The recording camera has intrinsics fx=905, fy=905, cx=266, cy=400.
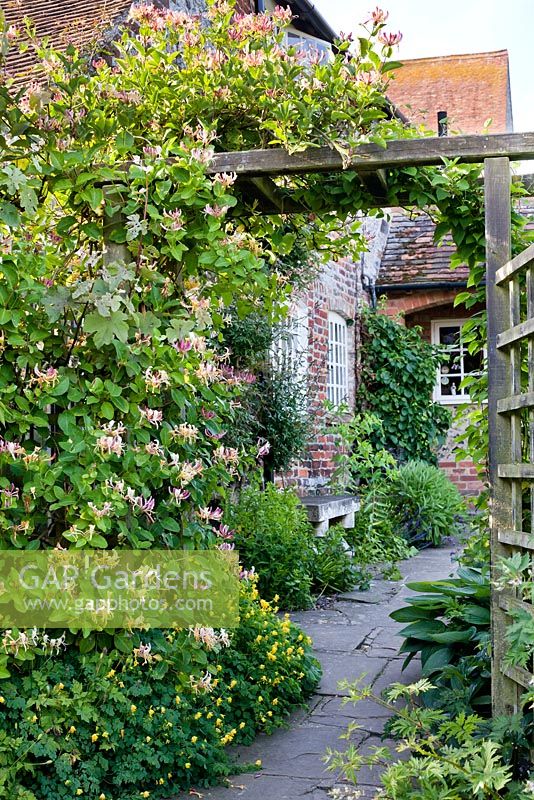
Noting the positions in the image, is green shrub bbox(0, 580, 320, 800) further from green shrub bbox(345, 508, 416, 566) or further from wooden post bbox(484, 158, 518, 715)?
green shrub bbox(345, 508, 416, 566)

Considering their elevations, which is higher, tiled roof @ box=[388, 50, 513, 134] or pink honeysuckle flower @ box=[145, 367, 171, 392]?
tiled roof @ box=[388, 50, 513, 134]

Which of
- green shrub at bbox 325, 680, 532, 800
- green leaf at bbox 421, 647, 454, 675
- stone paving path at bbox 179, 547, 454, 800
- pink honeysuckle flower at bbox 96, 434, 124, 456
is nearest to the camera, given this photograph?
green shrub at bbox 325, 680, 532, 800

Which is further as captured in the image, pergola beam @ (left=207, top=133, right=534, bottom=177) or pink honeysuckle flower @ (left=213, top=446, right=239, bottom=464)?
pink honeysuckle flower @ (left=213, top=446, right=239, bottom=464)

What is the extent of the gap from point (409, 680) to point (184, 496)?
188cm

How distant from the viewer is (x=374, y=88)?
3570 mm

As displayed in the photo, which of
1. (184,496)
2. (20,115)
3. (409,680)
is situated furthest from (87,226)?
(409,680)

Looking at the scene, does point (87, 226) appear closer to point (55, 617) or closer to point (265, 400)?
point (55, 617)

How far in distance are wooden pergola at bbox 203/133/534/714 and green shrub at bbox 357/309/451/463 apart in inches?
274

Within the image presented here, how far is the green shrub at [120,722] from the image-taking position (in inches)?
124

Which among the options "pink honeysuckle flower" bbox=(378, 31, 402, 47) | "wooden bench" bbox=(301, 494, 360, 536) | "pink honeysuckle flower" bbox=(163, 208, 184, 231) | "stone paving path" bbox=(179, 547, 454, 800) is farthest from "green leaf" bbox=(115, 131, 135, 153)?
"wooden bench" bbox=(301, 494, 360, 536)

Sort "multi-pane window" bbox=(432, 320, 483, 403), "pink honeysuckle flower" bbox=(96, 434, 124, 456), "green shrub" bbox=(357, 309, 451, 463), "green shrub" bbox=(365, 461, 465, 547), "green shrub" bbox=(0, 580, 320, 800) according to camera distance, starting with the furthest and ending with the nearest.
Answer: "multi-pane window" bbox=(432, 320, 483, 403) → "green shrub" bbox=(357, 309, 451, 463) → "green shrub" bbox=(365, 461, 465, 547) → "pink honeysuckle flower" bbox=(96, 434, 124, 456) → "green shrub" bbox=(0, 580, 320, 800)

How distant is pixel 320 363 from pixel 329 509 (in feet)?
6.82

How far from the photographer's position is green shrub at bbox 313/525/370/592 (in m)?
7.09

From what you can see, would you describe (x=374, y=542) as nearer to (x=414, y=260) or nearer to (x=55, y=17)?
Answer: (x=55, y=17)
